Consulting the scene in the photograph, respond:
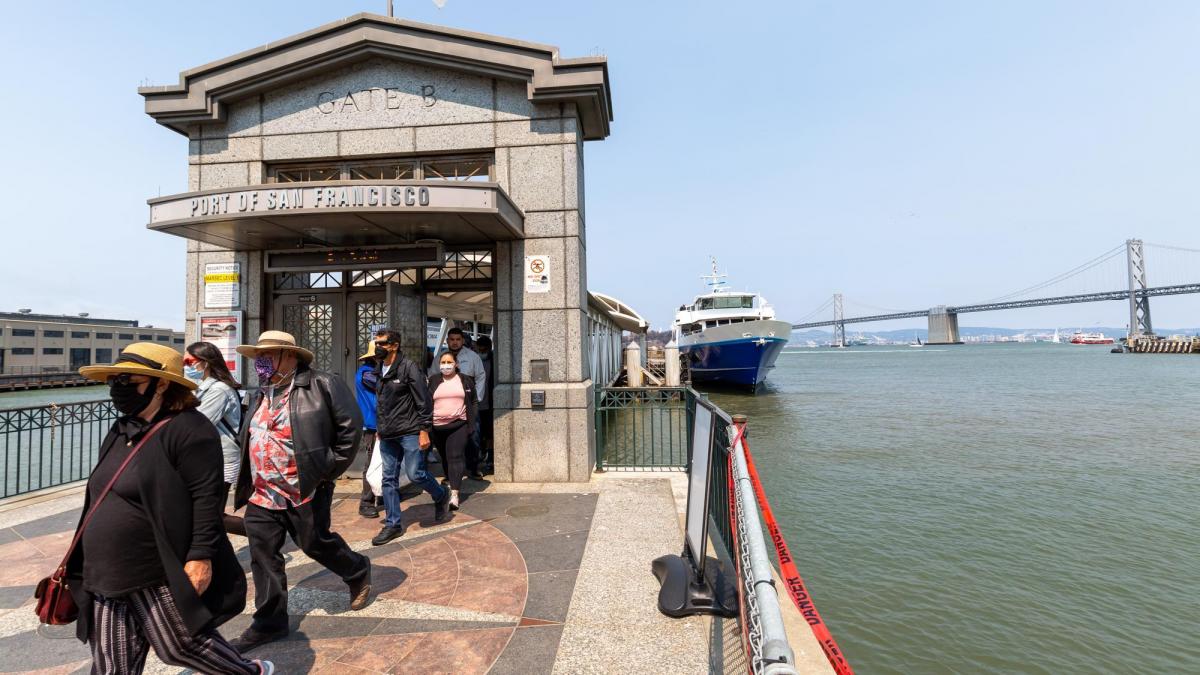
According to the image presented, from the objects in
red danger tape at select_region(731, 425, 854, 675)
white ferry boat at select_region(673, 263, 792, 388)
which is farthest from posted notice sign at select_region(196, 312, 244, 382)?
white ferry boat at select_region(673, 263, 792, 388)

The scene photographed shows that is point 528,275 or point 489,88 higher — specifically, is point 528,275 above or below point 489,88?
below

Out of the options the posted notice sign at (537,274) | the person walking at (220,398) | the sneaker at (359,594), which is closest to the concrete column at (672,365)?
the posted notice sign at (537,274)

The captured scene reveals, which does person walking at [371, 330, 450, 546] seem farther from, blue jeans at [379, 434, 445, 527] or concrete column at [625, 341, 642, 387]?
concrete column at [625, 341, 642, 387]

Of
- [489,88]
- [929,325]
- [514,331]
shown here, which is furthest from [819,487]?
[929,325]

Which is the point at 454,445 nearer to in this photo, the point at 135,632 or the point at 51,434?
the point at 135,632

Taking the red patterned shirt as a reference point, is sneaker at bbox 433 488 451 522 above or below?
below

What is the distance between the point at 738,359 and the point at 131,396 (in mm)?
28006

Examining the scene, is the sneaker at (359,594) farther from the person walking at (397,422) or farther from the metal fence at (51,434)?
the metal fence at (51,434)

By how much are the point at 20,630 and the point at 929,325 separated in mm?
189013

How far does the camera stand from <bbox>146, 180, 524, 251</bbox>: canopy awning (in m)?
5.11

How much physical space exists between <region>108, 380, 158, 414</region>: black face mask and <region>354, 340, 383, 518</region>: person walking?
8.67 ft

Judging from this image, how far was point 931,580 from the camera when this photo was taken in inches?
235

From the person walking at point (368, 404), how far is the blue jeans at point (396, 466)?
29 centimetres

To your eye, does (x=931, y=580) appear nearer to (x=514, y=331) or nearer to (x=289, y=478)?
(x=514, y=331)
